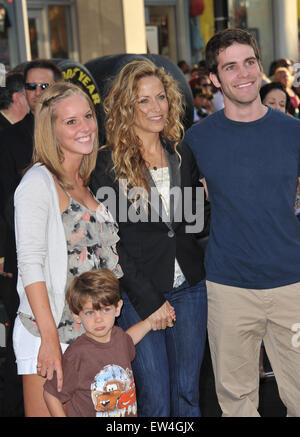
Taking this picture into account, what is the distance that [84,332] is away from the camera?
283 cm

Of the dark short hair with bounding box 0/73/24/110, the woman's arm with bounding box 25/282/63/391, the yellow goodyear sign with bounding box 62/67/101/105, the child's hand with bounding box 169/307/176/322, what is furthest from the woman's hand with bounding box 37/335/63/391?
the yellow goodyear sign with bounding box 62/67/101/105

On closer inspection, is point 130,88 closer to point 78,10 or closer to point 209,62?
point 209,62

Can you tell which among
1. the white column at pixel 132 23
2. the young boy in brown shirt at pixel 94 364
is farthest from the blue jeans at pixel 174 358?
the white column at pixel 132 23

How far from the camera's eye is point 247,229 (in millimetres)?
3131

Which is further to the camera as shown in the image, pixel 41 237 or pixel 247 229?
pixel 247 229

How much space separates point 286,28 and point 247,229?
16.6 m

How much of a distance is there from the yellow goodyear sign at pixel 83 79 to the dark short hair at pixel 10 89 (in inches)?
54.6

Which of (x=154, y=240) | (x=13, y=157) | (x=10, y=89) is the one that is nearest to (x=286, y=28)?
(x=10, y=89)

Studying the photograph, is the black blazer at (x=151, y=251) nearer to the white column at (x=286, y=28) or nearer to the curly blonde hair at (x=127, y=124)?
the curly blonde hair at (x=127, y=124)

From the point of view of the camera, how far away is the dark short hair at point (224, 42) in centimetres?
321

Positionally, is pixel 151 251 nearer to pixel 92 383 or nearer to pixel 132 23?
pixel 92 383
